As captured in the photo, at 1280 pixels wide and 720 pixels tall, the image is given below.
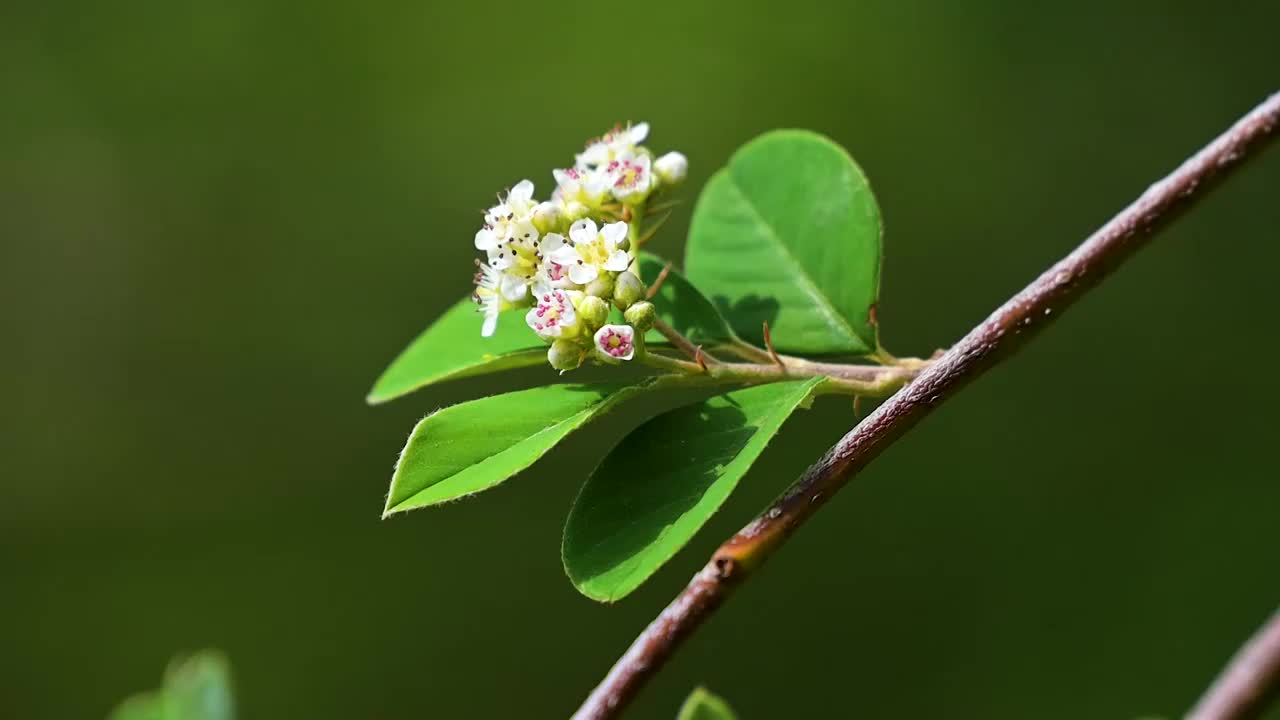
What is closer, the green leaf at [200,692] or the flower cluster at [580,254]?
the flower cluster at [580,254]

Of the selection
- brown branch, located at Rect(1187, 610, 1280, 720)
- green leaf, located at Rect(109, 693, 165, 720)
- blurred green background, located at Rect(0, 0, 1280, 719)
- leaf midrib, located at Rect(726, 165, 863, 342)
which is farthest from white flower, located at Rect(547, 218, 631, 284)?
blurred green background, located at Rect(0, 0, 1280, 719)

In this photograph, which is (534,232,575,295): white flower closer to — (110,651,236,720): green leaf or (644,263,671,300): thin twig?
(644,263,671,300): thin twig

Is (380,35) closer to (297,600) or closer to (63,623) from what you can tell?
(297,600)

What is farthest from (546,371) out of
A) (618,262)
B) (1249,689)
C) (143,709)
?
(1249,689)

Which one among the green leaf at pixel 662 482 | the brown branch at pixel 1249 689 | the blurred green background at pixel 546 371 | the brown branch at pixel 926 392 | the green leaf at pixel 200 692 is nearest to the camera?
the brown branch at pixel 1249 689

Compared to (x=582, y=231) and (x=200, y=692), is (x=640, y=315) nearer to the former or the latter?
(x=582, y=231)

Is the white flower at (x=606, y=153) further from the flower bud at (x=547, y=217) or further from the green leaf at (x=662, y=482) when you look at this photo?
the green leaf at (x=662, y=482)

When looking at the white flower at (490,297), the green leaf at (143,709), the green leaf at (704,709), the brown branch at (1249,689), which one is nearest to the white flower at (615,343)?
the white flower at (490,297)
